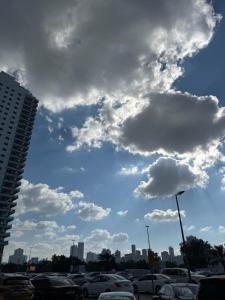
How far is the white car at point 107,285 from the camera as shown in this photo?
17.6m

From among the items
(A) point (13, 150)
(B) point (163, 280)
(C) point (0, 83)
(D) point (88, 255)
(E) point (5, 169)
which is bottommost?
(B) point (163, 280)

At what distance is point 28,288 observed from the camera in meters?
13.6

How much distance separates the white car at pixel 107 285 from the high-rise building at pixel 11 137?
107 m

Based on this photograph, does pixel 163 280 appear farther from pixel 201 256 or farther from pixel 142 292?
pixel 201 256

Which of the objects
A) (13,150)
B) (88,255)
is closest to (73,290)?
(13,150)

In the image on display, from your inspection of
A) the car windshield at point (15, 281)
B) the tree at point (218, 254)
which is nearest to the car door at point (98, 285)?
the car windshield at point (15, 281)

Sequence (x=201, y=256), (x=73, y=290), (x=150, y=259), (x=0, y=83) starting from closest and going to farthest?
(x=73, y=290), (x=150, y=259), (x=201, y=256), (x=0, y=83)

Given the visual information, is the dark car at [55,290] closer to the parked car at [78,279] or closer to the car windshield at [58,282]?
the car windshield at [58,282]

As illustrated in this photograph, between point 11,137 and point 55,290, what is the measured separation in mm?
133086

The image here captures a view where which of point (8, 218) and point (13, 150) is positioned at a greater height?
point (13, 150)

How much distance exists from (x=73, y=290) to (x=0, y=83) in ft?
492

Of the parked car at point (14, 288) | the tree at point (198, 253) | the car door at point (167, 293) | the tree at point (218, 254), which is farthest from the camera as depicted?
the tree at point (198, 253)

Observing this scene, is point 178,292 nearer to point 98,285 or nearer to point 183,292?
point 183,292

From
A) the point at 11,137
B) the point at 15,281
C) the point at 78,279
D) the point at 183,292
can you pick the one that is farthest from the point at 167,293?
the point at 11,137
